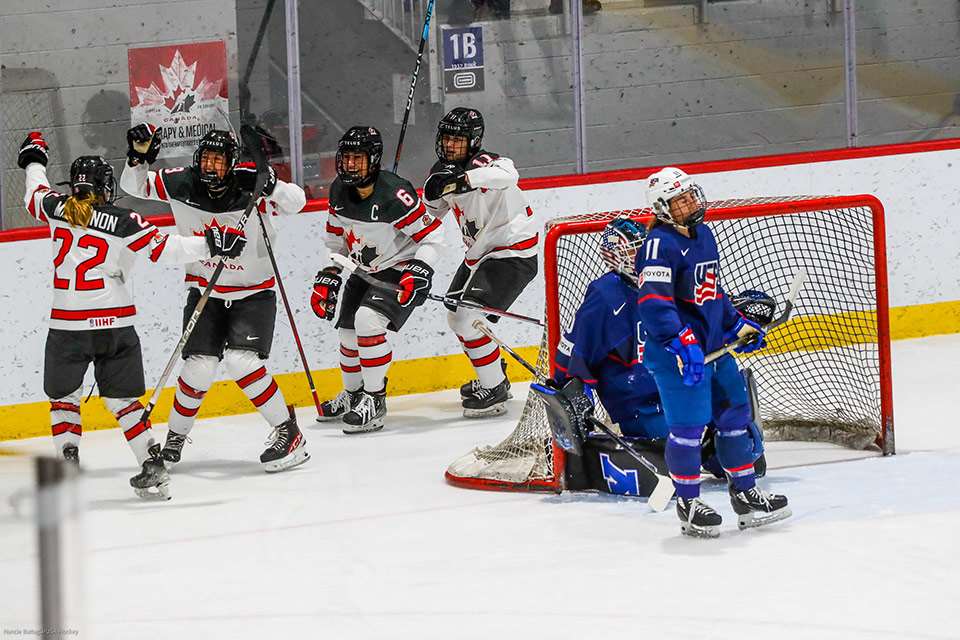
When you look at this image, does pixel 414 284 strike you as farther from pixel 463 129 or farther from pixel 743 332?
pixel 743 332

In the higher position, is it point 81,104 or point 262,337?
point 81,104

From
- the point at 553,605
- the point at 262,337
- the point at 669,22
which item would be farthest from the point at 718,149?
the point at 553,605

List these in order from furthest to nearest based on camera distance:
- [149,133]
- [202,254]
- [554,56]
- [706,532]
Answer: [554,56] → [149,133] → [202,254] → [706,532]

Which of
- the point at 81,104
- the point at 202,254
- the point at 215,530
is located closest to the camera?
the point at 215,530

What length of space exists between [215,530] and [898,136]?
3981mm

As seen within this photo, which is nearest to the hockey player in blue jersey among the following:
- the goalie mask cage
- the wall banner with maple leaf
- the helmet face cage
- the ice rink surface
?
the ice rink surface

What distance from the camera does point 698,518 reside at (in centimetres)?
448

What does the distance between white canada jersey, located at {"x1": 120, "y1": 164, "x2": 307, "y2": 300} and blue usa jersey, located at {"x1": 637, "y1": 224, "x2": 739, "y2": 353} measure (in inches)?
67.8

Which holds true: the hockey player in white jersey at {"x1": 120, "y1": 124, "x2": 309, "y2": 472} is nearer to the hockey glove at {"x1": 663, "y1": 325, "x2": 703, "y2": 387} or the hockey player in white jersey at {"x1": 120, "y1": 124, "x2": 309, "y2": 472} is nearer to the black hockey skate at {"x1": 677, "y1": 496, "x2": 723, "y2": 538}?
the black hockey skate at {"x1": 677, "y1": 496, "x2": 723, "y2": 538}

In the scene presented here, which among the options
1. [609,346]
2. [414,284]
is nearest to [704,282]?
[609,346]

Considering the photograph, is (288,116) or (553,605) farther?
(288,116)

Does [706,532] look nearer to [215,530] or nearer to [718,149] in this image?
[215,530]

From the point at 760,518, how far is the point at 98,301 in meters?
2.23

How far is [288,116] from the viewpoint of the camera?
658 centimetres
